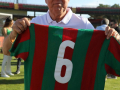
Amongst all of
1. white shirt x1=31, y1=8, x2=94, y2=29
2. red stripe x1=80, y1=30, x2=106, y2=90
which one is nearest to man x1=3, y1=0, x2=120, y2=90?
white shirt x1=31, y1=8, x2=94, y2=29

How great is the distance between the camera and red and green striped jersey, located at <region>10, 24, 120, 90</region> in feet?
5.61

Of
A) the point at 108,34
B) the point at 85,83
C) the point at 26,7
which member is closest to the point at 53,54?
the point at 85,83

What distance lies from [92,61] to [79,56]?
14 centimetres

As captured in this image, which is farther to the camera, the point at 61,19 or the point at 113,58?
the point at 61,19

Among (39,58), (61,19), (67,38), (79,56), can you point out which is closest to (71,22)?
(61,19)

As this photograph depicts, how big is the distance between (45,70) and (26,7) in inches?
1309

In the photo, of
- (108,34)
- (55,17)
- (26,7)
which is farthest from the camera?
(26,7)

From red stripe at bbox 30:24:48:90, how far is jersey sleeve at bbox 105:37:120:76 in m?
0.61

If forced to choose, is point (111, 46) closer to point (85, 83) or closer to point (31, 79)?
point (85, 83)

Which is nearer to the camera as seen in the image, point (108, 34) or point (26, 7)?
point (108, 34)

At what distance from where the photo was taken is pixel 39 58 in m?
1.74

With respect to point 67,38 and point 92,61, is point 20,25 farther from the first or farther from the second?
point 92,61

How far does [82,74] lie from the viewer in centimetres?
177

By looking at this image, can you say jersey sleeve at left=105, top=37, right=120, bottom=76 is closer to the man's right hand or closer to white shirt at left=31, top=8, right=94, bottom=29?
white shirt at left=31, top=8, right=94, bottom=29
